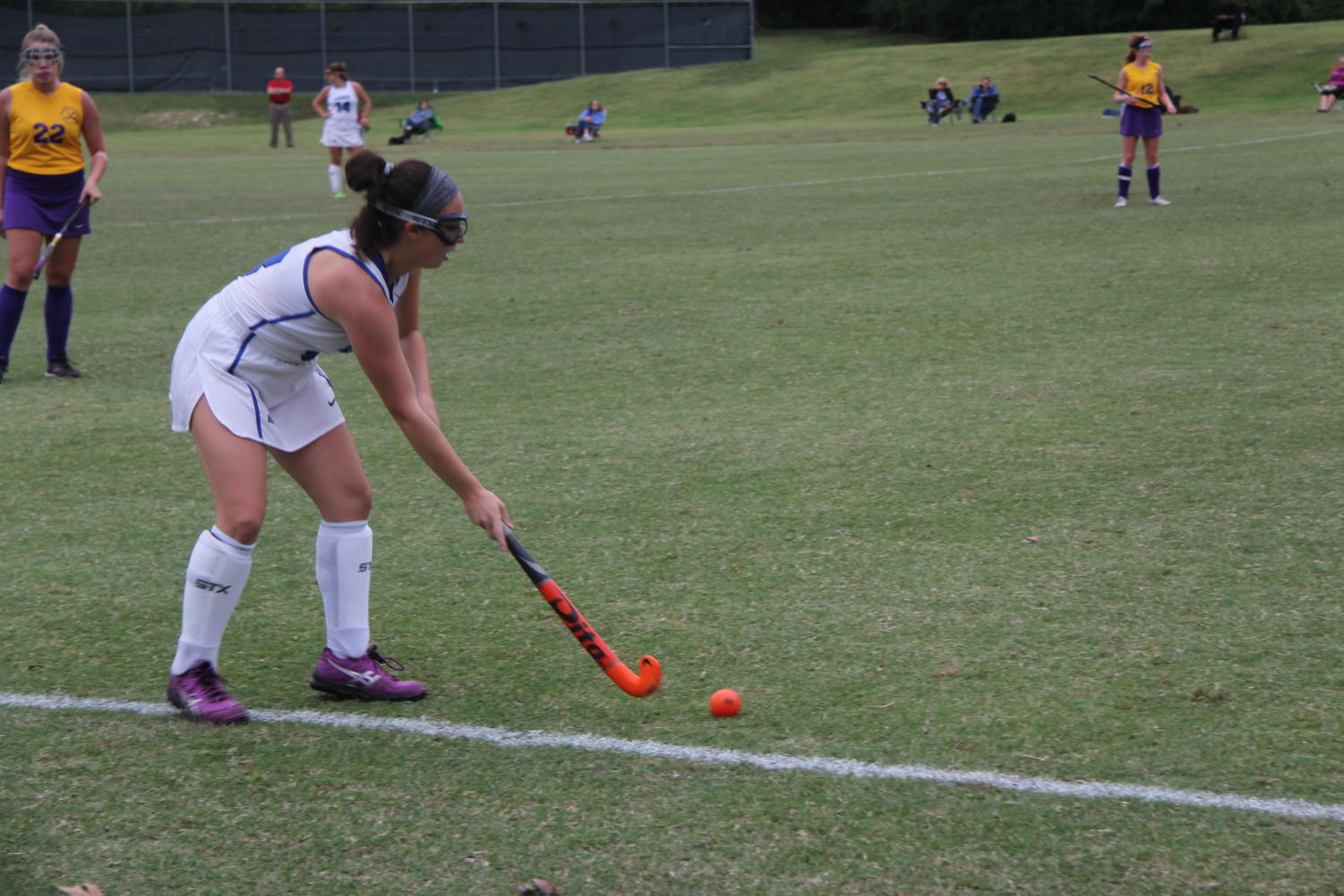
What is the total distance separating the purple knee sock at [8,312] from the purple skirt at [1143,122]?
12115mm

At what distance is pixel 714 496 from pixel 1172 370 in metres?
3.61

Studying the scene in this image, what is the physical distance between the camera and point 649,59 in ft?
202

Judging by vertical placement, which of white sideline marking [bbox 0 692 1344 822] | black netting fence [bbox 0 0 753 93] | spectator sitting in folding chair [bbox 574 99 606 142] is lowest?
white sideline marking [bbox 0 692 1344 822]

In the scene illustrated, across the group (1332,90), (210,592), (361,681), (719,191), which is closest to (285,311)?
(210,592)

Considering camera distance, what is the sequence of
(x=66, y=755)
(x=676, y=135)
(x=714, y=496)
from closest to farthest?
1. (x=66, y=755)
2. (x=714, y=496)
3. (x=676, y=135)

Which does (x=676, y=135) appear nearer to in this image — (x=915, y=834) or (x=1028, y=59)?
(x=1028, y=59)

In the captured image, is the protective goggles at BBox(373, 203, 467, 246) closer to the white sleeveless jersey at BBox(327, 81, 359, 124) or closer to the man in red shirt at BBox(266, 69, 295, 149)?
the white sleeveless jersey at BBox(327, 81, 359, 124)

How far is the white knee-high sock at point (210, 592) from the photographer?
166 inches

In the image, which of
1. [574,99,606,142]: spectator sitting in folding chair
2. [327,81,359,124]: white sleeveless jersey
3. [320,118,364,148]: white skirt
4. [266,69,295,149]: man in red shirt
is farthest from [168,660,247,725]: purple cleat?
[574,99,606,142]: spectator sitting in folding chair

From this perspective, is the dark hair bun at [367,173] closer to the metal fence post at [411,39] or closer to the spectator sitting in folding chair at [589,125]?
the spectator sitting in folding chair at [589,125]

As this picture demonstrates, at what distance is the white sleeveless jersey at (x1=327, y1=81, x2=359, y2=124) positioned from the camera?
23.7 m

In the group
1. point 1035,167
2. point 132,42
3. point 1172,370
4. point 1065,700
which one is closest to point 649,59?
point 132,42

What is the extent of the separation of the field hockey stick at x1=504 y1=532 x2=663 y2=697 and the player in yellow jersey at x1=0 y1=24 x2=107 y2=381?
6.06 metres

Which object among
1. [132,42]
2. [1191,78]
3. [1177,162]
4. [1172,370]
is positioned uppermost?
[132,42]
